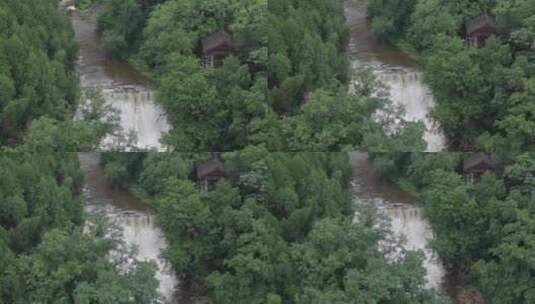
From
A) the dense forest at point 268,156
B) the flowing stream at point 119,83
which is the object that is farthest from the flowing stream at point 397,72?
the flowing stream at point 119,83

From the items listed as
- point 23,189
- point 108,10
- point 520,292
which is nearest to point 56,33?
point 108,10

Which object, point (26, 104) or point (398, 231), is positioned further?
point (398, 231)

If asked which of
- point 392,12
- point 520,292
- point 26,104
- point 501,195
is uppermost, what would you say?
point 392,12

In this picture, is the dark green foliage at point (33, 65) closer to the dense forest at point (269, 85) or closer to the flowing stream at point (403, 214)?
the dense forest at point (269, 85)

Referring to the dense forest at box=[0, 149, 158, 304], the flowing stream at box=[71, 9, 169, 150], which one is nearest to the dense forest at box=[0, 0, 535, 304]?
the dense forest at box=[0, 149, 158, 304]

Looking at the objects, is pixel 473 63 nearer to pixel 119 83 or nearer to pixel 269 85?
pixel 269 85

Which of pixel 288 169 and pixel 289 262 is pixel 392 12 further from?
pixel 289 262

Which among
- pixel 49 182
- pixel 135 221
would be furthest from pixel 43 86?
pixel 135 221
